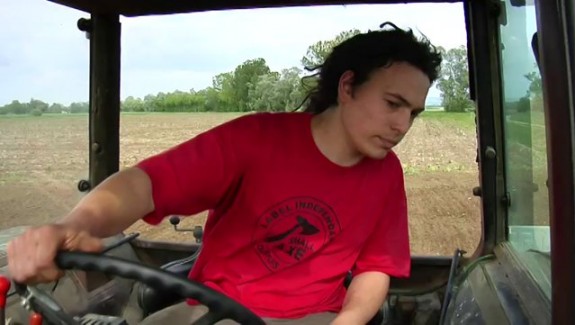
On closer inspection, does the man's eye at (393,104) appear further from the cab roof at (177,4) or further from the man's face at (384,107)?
the cab roof at (177,4)

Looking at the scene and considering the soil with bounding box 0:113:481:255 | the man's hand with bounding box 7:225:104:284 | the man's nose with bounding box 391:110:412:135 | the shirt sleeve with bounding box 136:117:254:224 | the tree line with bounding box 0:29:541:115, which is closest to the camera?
the man's hand with bounding box 7:225:104:284

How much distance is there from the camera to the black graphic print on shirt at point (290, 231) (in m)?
1.74

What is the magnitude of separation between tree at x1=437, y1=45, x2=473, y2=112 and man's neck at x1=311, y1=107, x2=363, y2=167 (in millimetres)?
680

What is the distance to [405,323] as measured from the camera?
2611mm

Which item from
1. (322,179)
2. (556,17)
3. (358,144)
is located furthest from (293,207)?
(556,17)

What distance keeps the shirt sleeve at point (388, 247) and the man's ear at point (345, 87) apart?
287mm

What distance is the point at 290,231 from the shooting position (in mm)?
1743

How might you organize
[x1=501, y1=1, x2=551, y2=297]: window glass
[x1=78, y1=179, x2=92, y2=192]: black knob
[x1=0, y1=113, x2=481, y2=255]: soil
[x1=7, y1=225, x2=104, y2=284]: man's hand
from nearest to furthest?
[x1=7, y1=225, x2=104, y2=284]: man's hand → [x1=501, y1=1, x2=551, y2=297]: window glass → [x1=0, y1=113, x2=481, y2=255]: soil → [x1=78, y1=179, x2=92, y2=192]: black knob

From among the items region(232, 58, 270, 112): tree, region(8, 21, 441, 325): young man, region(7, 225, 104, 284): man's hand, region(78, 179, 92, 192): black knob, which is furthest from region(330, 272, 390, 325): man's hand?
region(78, 179, 92, 192): black knob

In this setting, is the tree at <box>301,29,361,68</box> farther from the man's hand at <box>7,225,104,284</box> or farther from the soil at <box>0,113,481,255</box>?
the man's hand at <box>7,225,104,284</box>

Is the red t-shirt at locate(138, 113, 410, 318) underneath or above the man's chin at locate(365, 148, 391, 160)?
underneath

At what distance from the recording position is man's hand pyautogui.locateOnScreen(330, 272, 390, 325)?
1.72 metres

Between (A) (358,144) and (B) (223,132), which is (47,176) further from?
(A) (358,144)

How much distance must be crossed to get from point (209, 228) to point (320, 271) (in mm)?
321
